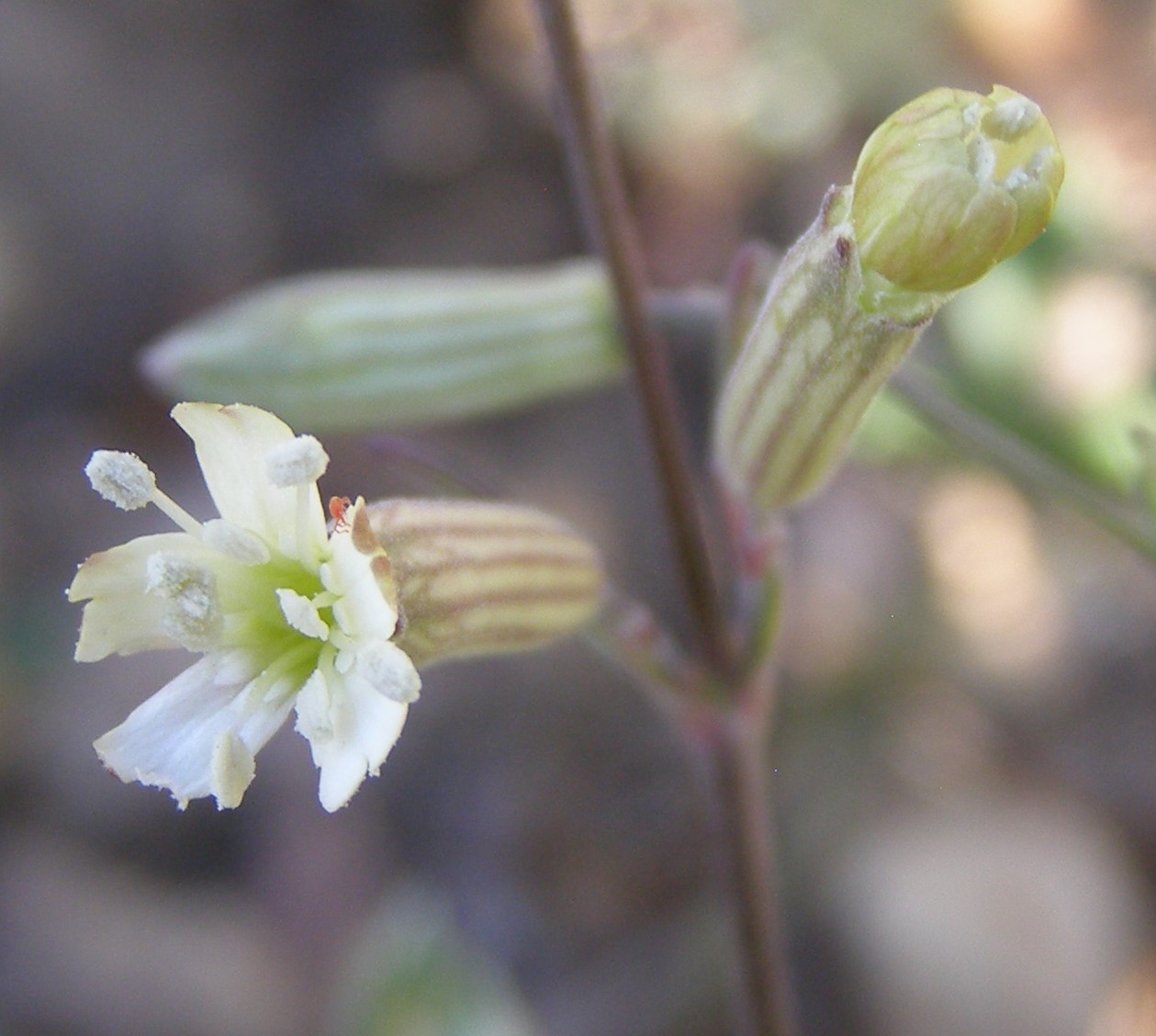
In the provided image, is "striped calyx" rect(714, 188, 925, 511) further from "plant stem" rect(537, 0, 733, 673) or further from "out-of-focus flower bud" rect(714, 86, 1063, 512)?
"plant stem" rect(537, 0, 733, 673)

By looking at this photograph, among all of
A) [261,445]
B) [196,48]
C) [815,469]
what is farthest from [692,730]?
[196,48]

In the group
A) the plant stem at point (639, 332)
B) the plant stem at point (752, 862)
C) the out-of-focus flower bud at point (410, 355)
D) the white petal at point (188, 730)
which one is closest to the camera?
the white petal at point (188, 730)

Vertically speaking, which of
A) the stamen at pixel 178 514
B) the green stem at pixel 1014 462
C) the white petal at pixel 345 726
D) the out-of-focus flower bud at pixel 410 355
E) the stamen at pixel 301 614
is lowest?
the green stem at pixel 1014 462

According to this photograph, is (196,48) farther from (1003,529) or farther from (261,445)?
(261,445)

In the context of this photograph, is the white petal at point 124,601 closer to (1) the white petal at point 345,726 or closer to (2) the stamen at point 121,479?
(2) the stamen at point 121,479

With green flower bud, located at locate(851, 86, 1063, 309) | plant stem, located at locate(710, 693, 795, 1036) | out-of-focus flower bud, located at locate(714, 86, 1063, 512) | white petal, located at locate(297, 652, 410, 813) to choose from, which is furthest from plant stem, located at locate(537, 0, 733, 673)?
white petal, located at locate(297, 652, 410, 813)

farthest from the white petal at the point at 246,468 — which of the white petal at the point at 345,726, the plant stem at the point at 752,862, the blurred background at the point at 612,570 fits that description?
the blurred background at the point at 612,570
